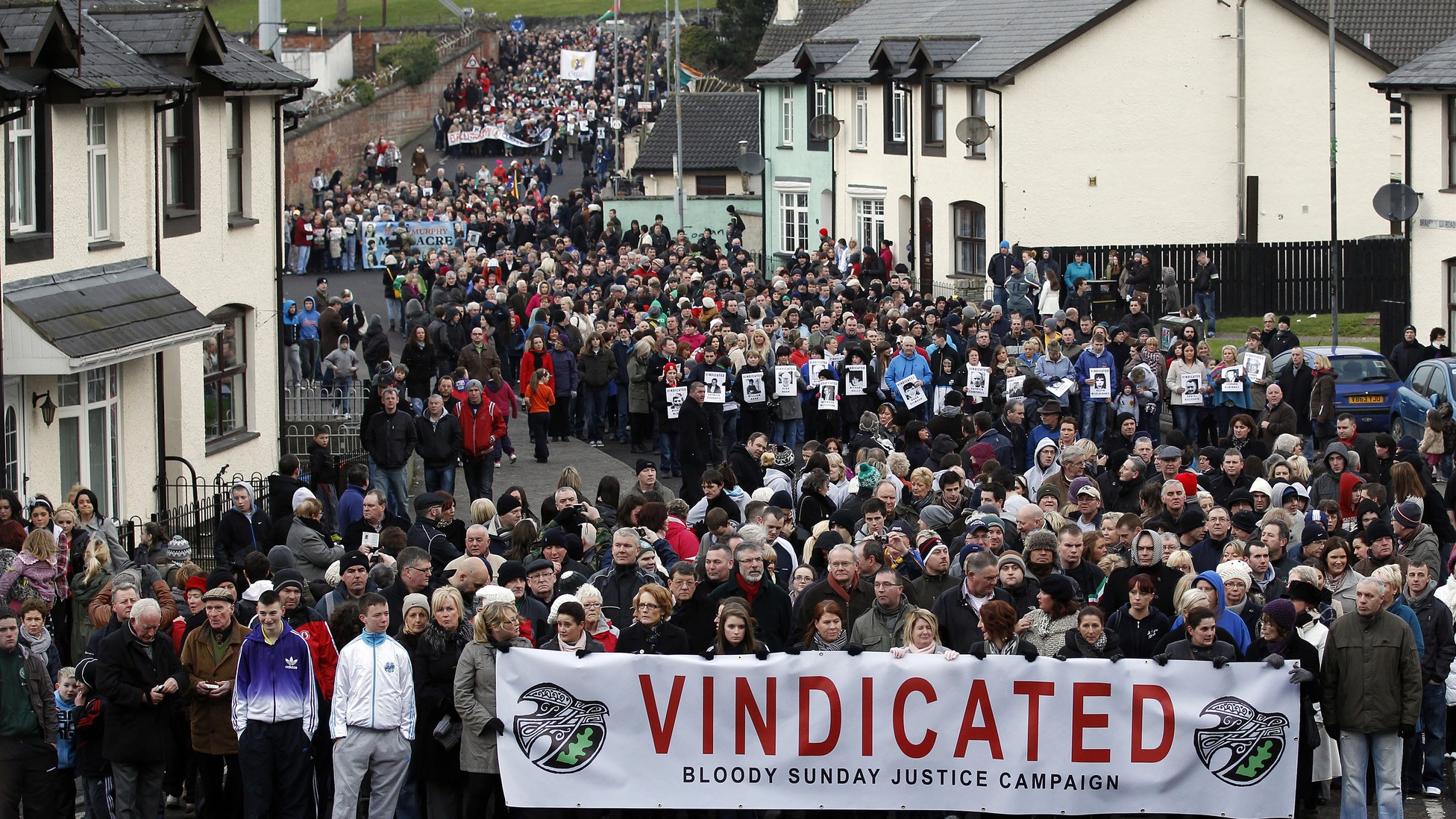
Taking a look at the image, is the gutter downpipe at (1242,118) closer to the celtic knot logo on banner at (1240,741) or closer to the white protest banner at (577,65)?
the celtic knot logo on banner at (1240,741)

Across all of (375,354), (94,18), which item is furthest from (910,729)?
(375,354)

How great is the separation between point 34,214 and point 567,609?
36.5ft

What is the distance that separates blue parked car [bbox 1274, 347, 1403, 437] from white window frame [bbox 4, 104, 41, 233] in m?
16.0

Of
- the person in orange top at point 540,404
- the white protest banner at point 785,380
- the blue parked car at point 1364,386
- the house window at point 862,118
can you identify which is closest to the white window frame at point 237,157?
Result: the person in orange top at point 540,404

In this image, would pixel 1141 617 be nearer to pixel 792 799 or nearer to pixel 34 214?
pixel 792 799

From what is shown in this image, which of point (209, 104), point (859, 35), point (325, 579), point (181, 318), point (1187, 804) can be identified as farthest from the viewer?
point (859, 35)

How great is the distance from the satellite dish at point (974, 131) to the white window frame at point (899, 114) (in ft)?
15.3

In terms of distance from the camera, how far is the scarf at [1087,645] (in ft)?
38.6

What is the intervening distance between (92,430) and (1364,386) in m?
16.6

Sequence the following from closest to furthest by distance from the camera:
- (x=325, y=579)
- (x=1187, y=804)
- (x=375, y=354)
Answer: (x=1187, y=804), (x=325, y=579), (x=375, y=354)

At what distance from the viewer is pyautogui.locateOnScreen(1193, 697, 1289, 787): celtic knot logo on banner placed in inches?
459

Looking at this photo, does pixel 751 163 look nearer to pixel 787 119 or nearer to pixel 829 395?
pixel 787 119

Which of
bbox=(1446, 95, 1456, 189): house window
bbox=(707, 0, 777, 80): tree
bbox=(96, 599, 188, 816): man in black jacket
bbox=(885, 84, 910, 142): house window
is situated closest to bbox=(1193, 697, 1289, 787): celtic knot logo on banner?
bbox=(96, 599, 188, 816): man in black jacket

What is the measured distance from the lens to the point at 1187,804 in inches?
461
